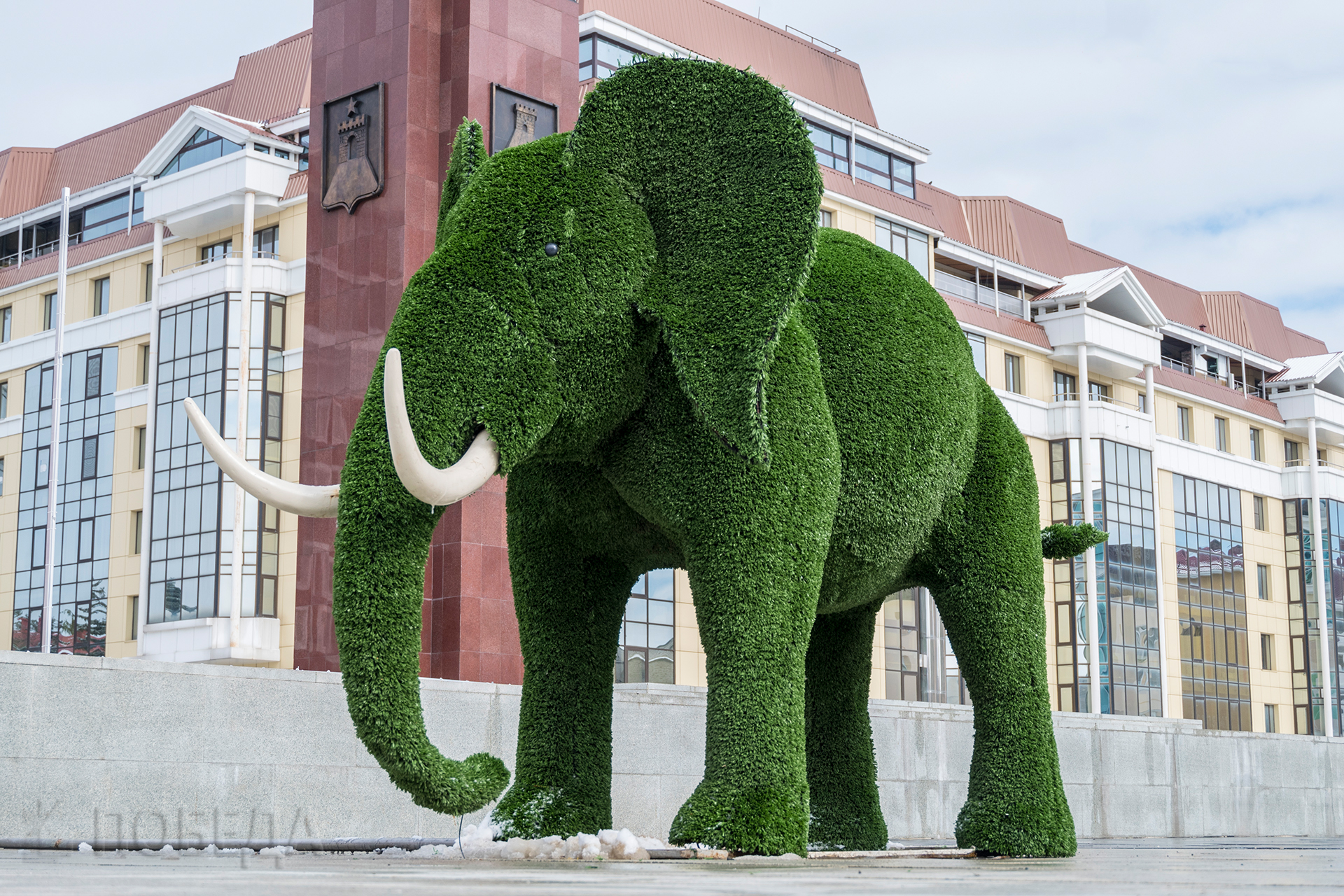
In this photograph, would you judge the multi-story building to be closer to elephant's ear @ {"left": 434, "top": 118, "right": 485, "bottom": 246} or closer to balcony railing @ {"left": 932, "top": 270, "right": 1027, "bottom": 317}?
balcony railing @ {"left": 932, "top": 270, "right": 1027, "bottom": 317}

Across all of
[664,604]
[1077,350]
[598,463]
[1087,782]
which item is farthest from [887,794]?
[1077,350]

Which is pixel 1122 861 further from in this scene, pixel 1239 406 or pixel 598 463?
pixel 1239 406

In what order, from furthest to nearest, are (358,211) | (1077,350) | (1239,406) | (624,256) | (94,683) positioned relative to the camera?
(1239,406) → (1077,350) → (358,211) → (94,683) → (624,256)

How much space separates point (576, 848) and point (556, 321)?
232 centimetres

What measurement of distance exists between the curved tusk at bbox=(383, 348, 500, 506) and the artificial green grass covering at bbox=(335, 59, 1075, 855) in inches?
4.7

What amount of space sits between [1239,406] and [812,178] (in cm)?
5172

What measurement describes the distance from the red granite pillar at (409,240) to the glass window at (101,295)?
31532 mm

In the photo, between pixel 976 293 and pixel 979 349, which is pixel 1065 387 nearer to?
pixel 976 293

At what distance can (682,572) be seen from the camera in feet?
130

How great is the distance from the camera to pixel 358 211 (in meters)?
16.3

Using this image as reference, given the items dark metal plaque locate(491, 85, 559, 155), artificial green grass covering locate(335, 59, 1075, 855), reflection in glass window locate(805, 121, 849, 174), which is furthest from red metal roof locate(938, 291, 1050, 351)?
artificial green grass covering locate(335, 59, 1075, 855)

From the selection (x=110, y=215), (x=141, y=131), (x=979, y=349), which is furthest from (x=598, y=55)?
(x=110, y=215)

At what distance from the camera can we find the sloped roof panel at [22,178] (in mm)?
49031

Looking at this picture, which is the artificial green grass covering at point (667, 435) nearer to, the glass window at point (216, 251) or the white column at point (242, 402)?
the white column at point (242, 402)
